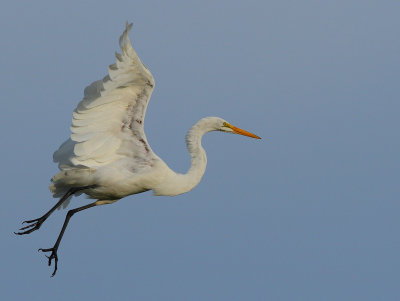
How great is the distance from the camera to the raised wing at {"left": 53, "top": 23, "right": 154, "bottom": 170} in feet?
45.5

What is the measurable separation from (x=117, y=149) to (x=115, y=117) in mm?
Result: 721

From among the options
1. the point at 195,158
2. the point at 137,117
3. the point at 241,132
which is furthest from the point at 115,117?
the point at 241,132

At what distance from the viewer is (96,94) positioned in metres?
14.3

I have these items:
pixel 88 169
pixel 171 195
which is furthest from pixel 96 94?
pixel 171 195

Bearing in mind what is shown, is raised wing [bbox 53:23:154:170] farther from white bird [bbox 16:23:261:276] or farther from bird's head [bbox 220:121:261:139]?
bird's head [bbox 220:121:261:139]

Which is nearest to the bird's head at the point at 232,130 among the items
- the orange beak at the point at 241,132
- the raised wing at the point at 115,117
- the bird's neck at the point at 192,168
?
the orange beak at the point at 241,132

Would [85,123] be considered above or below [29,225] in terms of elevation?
above

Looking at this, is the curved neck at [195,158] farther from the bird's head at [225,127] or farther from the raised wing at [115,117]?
the raised wing at [115,117]

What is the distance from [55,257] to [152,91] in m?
3.94

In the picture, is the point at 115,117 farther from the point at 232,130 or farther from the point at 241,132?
the point at 241,132

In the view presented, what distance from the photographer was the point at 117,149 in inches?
595

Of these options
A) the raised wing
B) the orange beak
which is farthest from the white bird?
the orange beak

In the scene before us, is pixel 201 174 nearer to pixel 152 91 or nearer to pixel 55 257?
pixel 152 91

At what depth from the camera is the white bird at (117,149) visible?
14109mm
